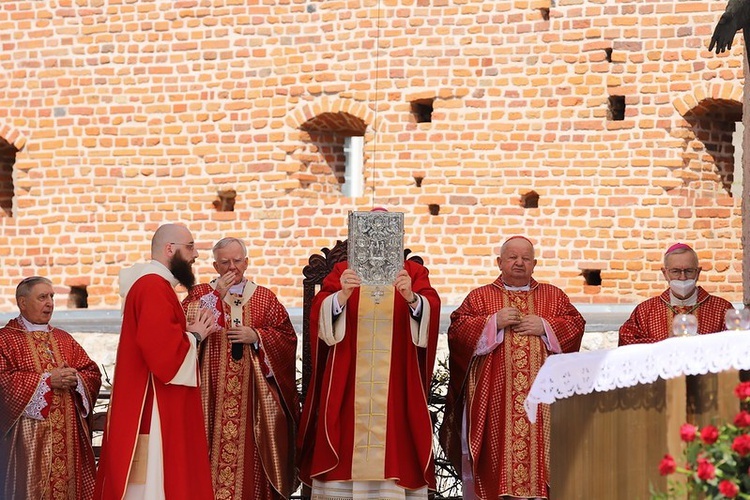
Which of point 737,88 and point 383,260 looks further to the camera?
point 737,88

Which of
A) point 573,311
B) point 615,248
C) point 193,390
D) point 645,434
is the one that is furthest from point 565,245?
point 645,434

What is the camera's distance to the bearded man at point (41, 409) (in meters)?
8.27

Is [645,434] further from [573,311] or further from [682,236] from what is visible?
[682,236]

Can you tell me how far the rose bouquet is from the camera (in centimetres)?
519

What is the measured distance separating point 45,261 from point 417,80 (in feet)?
12.4

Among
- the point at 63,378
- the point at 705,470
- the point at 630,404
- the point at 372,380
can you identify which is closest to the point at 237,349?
the point at 372,380

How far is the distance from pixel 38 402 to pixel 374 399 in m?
1.70

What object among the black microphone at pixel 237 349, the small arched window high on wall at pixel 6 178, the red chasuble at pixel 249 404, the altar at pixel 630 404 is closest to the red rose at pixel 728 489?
the altar at pixel 630 404

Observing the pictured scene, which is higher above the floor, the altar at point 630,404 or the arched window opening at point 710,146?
the arched window opening at point 710,146

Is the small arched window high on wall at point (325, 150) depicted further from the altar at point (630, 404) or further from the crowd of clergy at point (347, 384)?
the altar at point (630, 404)

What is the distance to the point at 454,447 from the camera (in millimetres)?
8586

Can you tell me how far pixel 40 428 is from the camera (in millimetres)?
8305

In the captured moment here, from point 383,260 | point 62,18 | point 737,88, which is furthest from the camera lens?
point 62,18

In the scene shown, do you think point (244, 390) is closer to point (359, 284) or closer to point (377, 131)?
point (359, 284)
